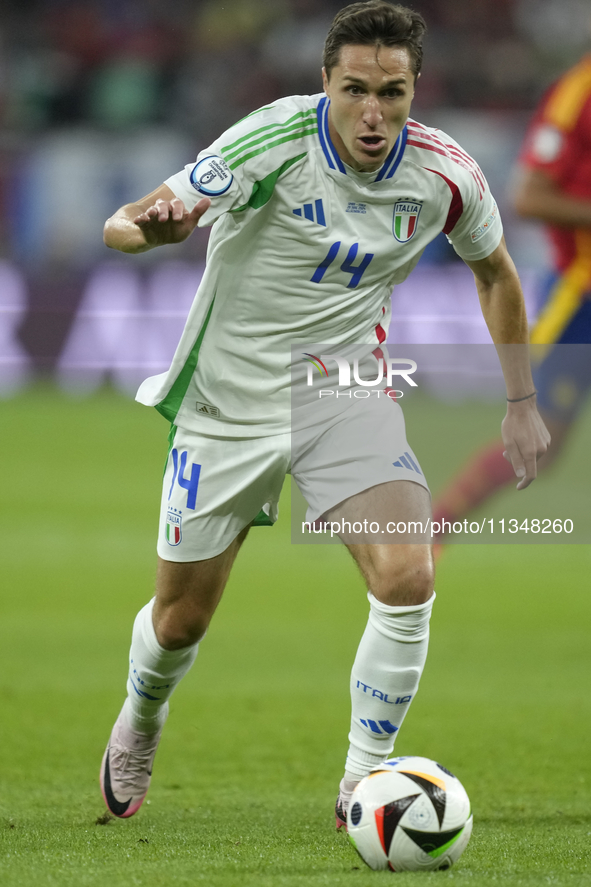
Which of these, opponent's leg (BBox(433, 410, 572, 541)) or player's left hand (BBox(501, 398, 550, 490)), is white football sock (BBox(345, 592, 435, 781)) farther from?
opponent's leg (BBox(433, 410, 572, 541))

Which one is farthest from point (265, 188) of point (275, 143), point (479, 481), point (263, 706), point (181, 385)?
point (479, 481)

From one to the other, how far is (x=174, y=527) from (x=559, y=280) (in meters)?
3.53

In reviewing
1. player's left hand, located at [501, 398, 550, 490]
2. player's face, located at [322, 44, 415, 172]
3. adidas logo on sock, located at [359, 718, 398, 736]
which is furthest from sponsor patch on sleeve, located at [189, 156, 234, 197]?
adidas logo on sock, located at [359, 718, 398, 736]

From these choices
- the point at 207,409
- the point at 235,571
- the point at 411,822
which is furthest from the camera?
the point at 235,571

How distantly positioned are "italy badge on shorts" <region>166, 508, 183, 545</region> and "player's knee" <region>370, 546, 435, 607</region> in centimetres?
68

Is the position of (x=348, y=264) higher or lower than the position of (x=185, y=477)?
higher

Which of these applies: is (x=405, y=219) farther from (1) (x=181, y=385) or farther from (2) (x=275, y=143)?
(1) (x=181, y=385)

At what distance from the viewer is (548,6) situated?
20.4 metres

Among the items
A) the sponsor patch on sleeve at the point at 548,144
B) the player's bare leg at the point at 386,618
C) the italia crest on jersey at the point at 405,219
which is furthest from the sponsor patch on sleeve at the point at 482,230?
the sponsor patch on sleeve at the point at 548,144

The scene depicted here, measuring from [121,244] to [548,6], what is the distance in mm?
18679

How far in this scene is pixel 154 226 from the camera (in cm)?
335

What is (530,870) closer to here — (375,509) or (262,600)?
(375,509)

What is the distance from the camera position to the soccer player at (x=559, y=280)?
6562 millimetres

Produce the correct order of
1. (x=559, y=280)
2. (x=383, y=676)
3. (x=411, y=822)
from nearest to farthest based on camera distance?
(x=411, y=822) → (x=383, y=676) → (x=559, y=280)
